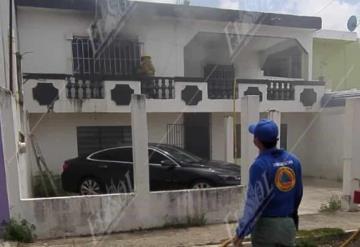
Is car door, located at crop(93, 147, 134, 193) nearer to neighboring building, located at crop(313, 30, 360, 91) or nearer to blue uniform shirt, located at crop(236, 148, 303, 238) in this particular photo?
blue uniform shirt, located at crop(236, 148, 303, 238)

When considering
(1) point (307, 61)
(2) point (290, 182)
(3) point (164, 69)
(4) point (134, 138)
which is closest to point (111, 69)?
(3) point (164, 69)

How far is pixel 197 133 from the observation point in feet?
39.8

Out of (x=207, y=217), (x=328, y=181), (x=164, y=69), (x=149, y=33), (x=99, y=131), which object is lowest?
(x=328, y=181)

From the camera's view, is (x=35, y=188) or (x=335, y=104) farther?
(x=335, y=104)

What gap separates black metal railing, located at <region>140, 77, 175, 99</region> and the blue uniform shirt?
8116mm

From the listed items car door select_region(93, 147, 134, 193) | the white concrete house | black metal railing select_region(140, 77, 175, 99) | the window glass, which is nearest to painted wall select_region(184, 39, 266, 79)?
the white concrete house

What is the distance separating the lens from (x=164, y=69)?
39.5ft

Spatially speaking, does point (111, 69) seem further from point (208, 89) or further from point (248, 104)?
point (248, 104)

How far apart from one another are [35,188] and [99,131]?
263 centimetres

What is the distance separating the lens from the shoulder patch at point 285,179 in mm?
2648

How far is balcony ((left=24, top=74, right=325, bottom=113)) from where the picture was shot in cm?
973

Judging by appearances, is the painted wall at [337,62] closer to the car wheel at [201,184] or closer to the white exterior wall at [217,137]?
the white exterior wall at [217,137]

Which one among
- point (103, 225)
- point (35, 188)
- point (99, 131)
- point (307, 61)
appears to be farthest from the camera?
point (307, 61)

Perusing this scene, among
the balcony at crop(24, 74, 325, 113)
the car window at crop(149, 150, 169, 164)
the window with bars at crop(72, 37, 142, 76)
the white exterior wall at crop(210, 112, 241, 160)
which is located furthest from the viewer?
the white exterior wall at crop(210, 112, 241, 160)
